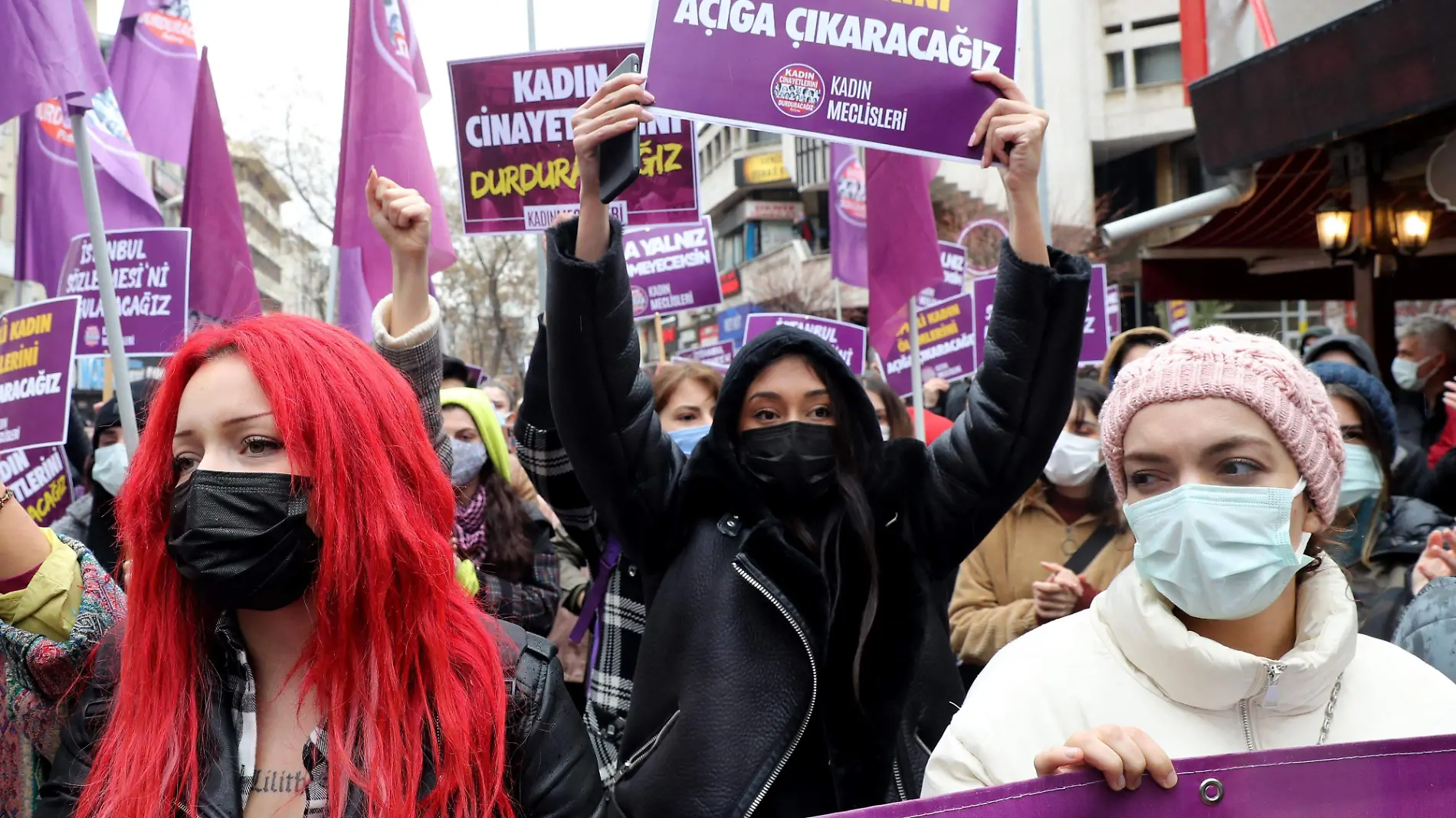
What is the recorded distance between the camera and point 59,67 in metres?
4.30

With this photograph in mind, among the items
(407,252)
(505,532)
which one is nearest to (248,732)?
(407,252)

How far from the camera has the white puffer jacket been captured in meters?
1.95

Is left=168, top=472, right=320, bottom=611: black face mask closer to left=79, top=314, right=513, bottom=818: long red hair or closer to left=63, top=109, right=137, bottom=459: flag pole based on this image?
left=79, top=314, right=513, bottom=818: long red hair

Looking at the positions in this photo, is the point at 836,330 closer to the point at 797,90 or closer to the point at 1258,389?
the point at 797,90

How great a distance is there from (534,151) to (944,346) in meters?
4.53

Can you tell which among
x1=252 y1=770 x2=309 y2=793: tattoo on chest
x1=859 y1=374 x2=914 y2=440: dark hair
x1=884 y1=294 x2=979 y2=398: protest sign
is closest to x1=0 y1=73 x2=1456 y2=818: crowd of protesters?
x1=252 y1=770 x2=309 y2=793: tattoo on chest

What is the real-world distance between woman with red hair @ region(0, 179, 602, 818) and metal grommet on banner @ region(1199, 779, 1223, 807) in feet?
2.80

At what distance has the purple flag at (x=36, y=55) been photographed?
167 inches

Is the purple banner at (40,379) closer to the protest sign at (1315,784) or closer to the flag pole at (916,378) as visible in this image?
the flag pole at (916,378)

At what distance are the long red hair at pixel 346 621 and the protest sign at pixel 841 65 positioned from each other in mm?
1525

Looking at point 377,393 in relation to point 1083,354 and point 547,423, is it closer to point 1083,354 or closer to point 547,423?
point 547,423

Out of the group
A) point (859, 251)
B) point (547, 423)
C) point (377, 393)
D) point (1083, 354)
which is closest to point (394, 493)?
point (377, 393)

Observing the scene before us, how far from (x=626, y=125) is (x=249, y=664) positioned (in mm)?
1331

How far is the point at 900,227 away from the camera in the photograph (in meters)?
6.12
